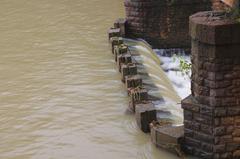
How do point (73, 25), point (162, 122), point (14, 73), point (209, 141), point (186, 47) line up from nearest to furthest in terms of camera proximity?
point (209, 141)
point (162, 122)
point (14, 73)
point (186, 47)
point (73, 25)

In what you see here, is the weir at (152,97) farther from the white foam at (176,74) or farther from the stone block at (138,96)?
the white foam at (176,74)

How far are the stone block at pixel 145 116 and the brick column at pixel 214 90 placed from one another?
3.17 feet

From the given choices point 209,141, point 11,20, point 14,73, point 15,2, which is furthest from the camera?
point 15,2

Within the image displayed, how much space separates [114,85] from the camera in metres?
11.6

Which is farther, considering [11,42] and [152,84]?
[11,42]

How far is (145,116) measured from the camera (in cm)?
908

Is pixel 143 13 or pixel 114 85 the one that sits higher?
pixel 143 13

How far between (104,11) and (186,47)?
213 inches

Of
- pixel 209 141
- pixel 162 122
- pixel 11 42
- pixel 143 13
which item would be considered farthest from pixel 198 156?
pixel 11 42

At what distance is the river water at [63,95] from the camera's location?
8.84m

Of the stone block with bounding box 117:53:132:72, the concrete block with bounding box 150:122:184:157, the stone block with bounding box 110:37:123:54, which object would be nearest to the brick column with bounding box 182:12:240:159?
the concrete block with bounding box 150:122:184:157

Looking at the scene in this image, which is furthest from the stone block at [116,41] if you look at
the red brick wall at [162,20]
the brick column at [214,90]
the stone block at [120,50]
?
the brick column at [214,90]

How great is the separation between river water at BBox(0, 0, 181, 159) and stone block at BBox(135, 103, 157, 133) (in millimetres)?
169

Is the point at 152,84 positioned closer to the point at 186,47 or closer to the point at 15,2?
the point at 186,47
